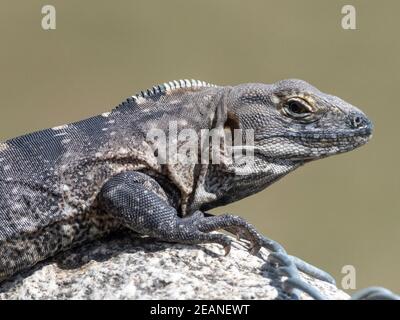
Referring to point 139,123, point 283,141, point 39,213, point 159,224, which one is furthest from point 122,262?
point 283,141

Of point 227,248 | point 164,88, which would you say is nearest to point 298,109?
point 164,88

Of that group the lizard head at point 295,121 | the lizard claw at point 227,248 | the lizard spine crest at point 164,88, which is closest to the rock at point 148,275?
the lizard claw at point 227,248

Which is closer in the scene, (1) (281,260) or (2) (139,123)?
(1) (281,260)

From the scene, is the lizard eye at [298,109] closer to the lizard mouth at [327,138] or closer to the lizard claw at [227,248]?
the lizard mouth at [327,138]

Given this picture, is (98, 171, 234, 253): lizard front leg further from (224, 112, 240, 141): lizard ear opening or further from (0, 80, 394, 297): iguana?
(224, 112, 240, 141): lizard ear opening

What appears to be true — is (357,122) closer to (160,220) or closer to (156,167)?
(156,167)
